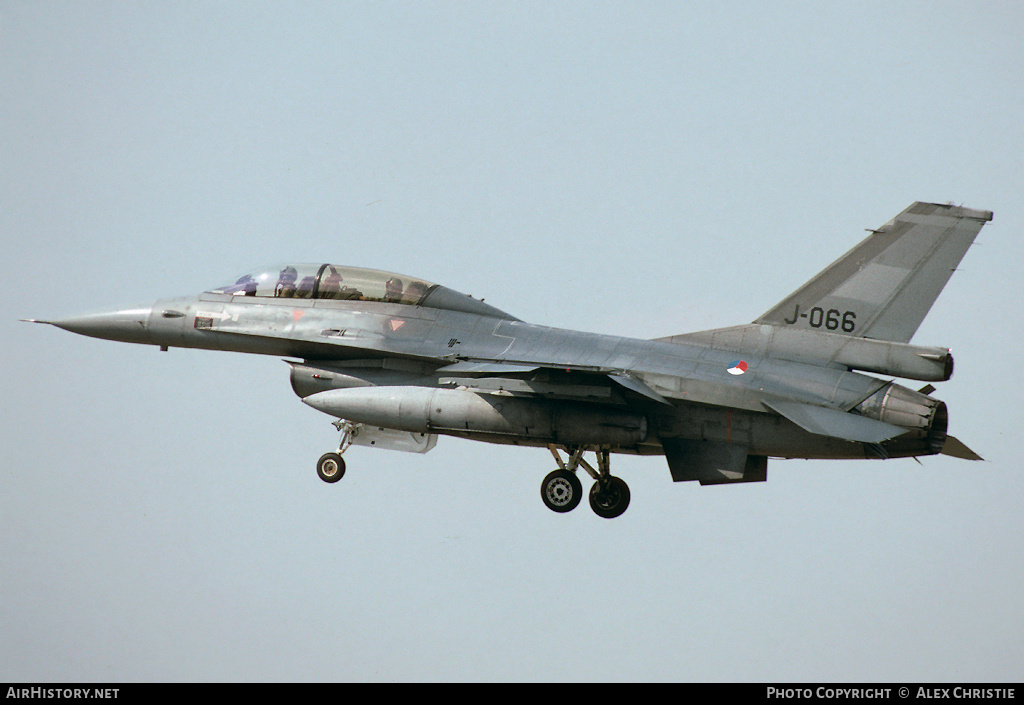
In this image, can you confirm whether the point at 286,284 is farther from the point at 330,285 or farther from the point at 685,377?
the point at 685,377

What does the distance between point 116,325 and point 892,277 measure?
10660mm

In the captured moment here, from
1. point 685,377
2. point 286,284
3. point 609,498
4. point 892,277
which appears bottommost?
point 609,498

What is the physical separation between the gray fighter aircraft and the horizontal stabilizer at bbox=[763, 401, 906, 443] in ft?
0.07

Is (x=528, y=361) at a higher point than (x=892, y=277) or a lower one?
lower

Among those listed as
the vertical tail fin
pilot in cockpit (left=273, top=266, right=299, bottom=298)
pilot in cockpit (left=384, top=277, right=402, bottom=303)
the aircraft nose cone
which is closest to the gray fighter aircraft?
the vertical tail fin

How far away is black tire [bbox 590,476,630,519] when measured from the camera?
16.8 m

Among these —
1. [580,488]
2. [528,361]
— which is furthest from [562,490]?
[528,361]

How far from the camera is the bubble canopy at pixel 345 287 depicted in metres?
17.3

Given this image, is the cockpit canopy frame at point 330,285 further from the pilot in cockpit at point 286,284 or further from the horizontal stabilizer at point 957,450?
the horizontal stabilizer at point 957,450

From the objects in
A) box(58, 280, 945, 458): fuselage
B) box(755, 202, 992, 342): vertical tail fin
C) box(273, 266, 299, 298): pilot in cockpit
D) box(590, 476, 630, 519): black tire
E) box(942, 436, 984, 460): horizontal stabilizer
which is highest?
box(755, 202, 992, 342): vertical tail fin

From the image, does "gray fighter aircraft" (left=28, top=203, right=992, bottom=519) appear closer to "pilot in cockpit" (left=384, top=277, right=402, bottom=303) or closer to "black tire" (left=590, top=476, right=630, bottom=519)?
"black tire" (left=590, top=476, right=630, bottom=519)

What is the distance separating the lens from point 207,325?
17734 millimetres

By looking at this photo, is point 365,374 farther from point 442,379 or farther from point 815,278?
point 815,278

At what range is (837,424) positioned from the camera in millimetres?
14562
